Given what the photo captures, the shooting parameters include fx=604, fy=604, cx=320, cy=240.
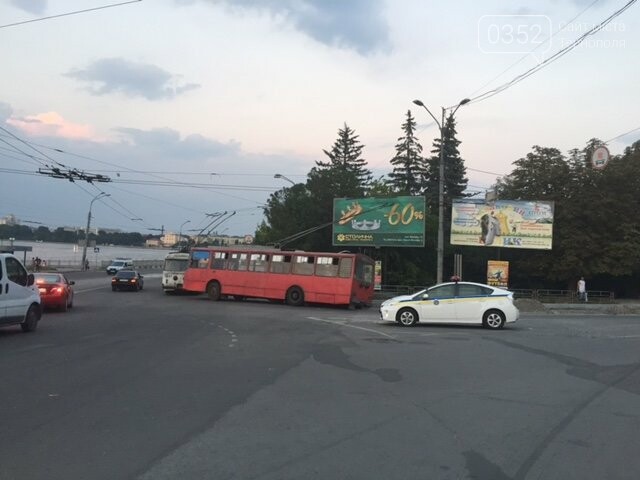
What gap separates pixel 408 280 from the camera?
174ft

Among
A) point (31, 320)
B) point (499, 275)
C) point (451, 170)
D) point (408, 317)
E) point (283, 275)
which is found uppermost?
point (451, 170)

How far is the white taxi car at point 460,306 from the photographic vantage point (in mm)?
19938

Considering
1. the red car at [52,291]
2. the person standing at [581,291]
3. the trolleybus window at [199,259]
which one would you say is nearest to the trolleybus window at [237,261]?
the trolleybus window at [199,259]

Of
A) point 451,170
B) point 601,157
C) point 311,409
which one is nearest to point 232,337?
point 311,409

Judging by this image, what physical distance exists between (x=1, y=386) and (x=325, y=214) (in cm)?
4653

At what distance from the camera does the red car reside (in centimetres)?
2266

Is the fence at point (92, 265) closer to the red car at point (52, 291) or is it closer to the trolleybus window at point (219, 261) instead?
the trolleybus window at point (219, 261)

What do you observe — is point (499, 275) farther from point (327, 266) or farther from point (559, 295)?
point (327, 266)

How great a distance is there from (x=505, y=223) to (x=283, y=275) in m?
19.6

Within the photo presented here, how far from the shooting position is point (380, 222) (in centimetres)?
4444

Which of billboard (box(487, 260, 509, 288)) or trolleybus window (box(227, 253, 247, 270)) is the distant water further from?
billboard (box(487, 260, 509, 288))

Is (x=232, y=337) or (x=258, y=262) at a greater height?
(x=258, y=262)

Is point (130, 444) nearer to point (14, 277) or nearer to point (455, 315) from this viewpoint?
point (14, 277)

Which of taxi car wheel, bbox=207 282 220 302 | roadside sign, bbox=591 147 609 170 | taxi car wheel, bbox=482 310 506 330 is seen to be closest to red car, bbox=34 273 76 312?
taxi car wheel, bbox=207 282 220 302
